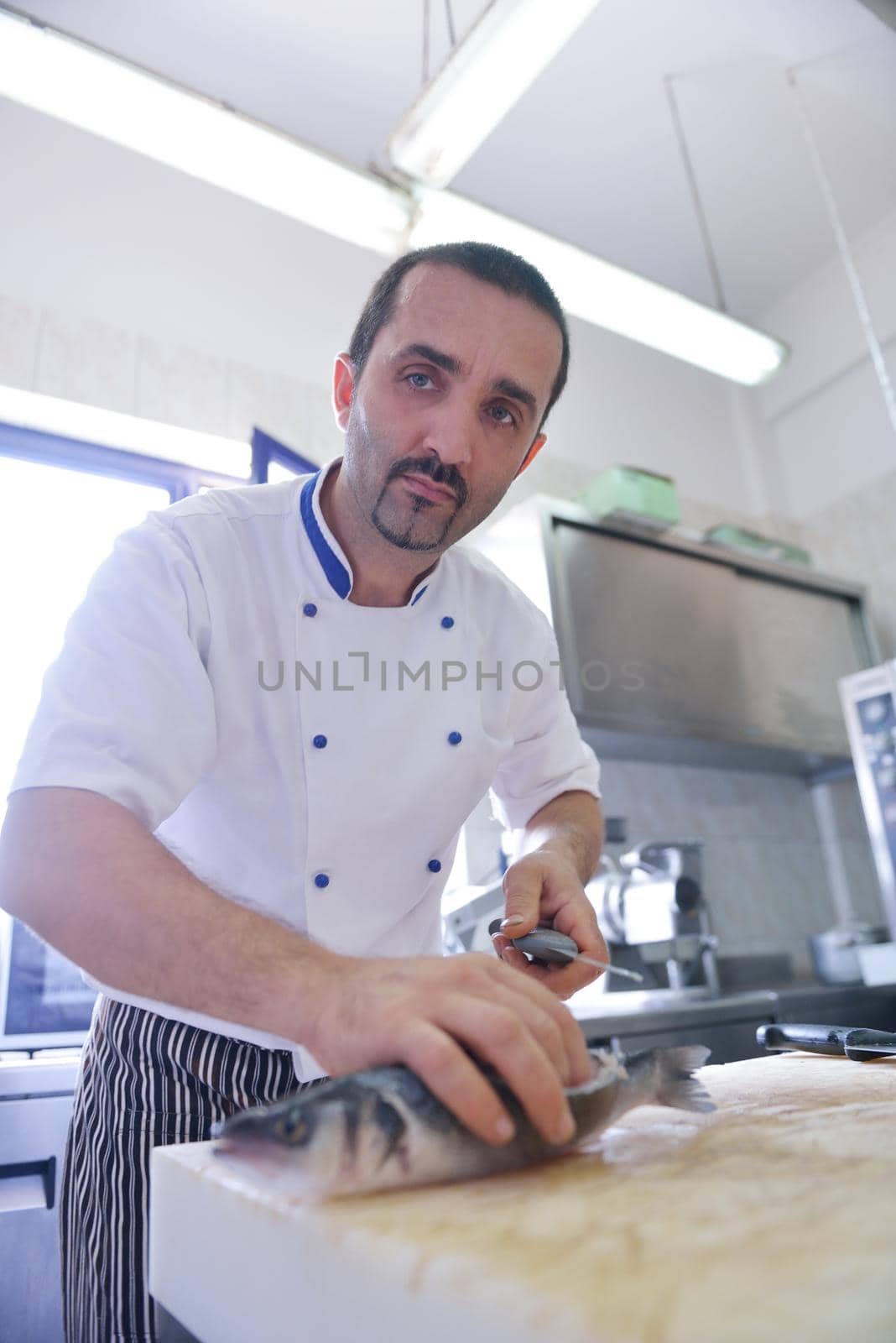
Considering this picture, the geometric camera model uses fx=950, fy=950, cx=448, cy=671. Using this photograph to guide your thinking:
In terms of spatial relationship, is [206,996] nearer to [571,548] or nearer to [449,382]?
[449,382]

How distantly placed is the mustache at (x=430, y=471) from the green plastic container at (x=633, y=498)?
1.74m

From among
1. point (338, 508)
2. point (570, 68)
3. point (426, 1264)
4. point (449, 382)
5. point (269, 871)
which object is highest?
point (570, 68)

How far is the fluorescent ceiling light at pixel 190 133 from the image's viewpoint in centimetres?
161

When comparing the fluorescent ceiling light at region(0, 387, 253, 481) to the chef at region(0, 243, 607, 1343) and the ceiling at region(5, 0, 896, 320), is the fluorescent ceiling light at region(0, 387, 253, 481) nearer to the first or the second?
the ceiling at region(5, 0, 896, 320)

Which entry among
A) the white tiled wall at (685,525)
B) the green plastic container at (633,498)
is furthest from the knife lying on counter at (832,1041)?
the green plastic container at (633,498)

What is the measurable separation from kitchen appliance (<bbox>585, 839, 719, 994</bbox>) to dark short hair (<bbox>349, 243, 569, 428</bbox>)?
1.28 metres

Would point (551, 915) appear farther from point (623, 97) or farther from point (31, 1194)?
point (623, 97)

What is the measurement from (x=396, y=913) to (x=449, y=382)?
62 cm

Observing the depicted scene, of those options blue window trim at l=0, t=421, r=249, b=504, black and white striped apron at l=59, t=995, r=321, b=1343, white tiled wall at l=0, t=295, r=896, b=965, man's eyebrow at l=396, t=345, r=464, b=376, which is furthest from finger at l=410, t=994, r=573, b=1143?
blue window trim at l=0, t=421, r=249, b=504

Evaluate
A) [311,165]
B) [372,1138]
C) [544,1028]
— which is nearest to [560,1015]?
[544,1028]

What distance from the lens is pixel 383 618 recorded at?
3.82 ft

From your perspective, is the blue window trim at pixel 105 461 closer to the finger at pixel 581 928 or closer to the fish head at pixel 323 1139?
the finger at pixel 581 928

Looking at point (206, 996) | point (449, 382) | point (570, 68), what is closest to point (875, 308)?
point (570, 68)

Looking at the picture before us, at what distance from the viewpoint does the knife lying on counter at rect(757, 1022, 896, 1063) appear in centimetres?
92
